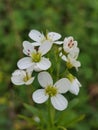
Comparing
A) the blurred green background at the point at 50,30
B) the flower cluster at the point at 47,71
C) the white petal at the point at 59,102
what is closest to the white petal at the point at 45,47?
the flower cluster at the point at 47,71

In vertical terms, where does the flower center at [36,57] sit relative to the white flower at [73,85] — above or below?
above

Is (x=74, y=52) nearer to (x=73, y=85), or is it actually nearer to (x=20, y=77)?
(x=73, y=85)

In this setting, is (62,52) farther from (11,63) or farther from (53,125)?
(11,63)

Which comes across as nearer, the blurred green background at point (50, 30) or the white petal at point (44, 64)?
the white petal at point (44, 64)

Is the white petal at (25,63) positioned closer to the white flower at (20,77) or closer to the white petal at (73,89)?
the white flower at (20,77)

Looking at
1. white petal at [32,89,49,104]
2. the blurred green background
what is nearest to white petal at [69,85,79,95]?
white petal at [32,89,49,104]
